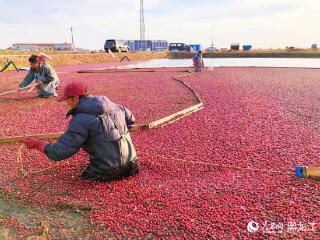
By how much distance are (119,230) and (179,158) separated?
212cm

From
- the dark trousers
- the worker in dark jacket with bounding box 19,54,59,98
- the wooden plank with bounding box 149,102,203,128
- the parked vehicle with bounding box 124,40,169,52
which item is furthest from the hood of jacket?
the parked vehicle with bounding box 124,40,169,52

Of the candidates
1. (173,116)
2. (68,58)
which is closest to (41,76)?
(173,116)

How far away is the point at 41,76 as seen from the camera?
10.5 metres

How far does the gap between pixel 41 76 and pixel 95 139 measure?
7.12 metres

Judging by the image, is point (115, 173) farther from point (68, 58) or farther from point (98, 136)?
point (68, 58)

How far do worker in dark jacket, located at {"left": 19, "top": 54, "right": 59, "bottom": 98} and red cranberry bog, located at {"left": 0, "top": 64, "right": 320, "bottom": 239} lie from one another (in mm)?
2883

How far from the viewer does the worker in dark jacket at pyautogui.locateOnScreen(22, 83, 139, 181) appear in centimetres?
405

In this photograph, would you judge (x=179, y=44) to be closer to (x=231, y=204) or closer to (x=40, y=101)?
(x=40, y=101)

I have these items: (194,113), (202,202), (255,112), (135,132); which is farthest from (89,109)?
(255,112)

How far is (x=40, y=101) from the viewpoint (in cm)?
1047

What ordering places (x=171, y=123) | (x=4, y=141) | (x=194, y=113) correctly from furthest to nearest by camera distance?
(x=194, y=113) → (x=171, y=123) → (x=4, y=141)

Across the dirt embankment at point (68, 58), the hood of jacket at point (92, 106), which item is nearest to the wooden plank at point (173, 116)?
the hood of jacket at point (92, 106)

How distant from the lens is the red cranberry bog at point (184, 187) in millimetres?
3365

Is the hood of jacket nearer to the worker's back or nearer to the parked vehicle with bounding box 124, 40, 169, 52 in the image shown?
the worker's back
